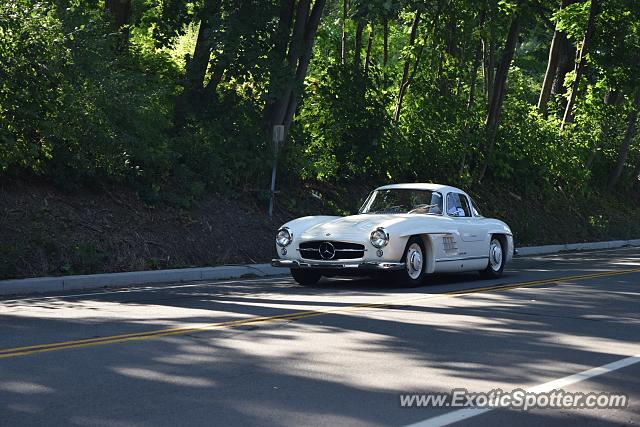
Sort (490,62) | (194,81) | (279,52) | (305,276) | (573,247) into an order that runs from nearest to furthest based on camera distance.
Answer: (305,276)
(279,52)
(194,81)
(573,247)
(490,62)

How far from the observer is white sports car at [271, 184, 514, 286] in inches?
554

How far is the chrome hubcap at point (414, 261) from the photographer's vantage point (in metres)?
14.4

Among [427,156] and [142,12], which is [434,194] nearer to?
[427,156]

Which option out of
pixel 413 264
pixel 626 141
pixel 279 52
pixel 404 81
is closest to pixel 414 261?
pixel 413 264

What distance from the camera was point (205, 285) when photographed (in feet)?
49.1

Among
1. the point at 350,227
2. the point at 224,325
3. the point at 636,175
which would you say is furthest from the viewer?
Answer: the point at 636,175

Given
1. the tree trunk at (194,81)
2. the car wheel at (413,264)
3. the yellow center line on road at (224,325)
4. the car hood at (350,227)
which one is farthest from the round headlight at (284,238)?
the tree trunk at (194,81)

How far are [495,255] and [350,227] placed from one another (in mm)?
3554

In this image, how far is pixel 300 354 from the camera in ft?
27.0

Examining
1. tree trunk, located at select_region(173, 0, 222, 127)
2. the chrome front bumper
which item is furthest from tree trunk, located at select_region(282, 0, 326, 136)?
the chrome front bumper

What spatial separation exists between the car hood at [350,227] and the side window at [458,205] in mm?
1305

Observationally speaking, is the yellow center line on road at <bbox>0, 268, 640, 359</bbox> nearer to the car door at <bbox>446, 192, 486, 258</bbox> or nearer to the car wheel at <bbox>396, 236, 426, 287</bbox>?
the car wheel at <bbox>396, 236, 426, 287</bbox>

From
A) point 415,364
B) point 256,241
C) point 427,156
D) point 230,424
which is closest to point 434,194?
point 256,241

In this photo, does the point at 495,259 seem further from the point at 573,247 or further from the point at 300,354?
the point at 573,247
